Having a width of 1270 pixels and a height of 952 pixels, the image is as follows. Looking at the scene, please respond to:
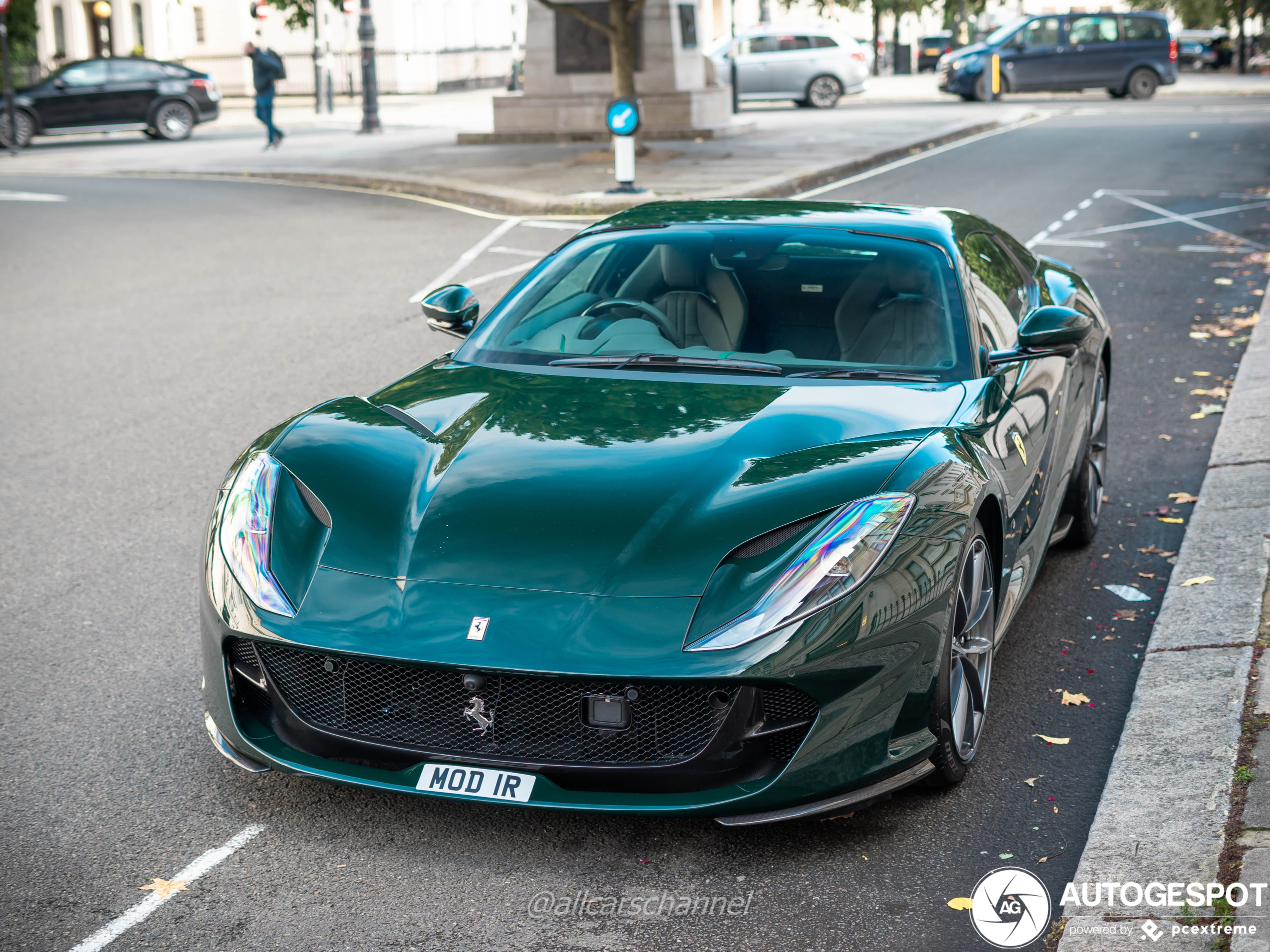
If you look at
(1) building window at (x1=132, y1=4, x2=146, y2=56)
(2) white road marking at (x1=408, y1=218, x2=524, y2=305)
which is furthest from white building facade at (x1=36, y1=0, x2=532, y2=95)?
(2) white road marking at (x1=408, y1=218, x2=524, y2=305)

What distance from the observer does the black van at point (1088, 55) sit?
35094 millimetres

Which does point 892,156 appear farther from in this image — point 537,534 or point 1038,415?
point 537,534

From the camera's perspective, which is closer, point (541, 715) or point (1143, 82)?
point (541, 715)

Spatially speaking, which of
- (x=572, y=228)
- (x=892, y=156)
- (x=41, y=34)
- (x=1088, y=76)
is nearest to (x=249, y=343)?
(x=572, y=228)

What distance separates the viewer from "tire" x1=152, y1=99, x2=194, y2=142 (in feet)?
100

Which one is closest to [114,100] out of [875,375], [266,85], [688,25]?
[266,85]

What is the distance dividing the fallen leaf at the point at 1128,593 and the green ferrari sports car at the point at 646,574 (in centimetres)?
79

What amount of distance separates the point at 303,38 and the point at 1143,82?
1329 inches

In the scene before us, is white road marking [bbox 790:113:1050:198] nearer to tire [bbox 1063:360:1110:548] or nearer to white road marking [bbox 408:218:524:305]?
white road marking [bbox 408:218:524:305]

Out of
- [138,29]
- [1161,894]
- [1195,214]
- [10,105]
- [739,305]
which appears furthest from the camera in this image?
[138,29]

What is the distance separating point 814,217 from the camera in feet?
16.7

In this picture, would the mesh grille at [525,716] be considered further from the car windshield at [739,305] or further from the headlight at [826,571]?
the car windshield at [739,305]

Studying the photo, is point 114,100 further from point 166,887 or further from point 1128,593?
point 166,887

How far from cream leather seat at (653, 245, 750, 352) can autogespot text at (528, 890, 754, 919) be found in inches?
79.2
